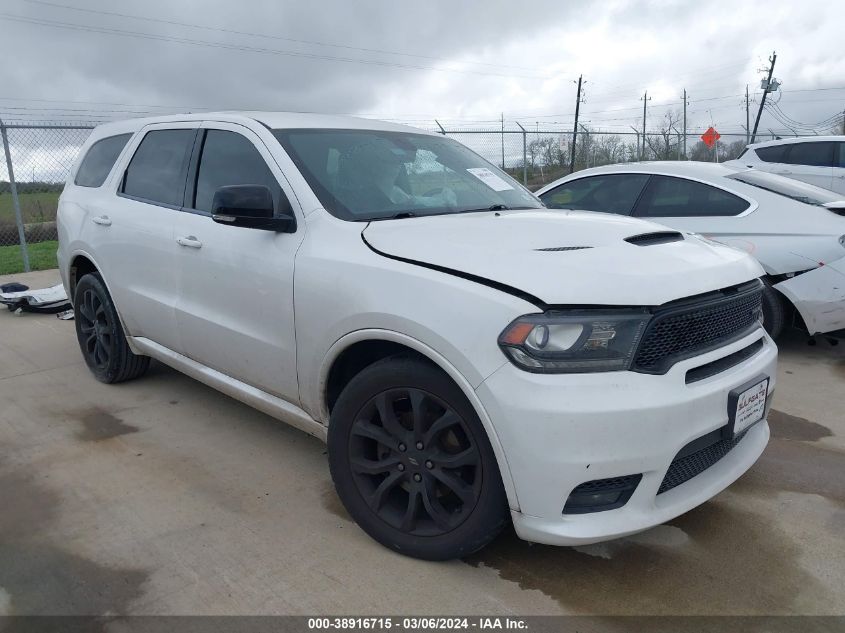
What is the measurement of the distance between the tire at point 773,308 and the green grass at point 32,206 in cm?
930

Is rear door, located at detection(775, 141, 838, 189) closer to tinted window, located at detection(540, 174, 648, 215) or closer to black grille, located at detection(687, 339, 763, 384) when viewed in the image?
tinted window, located at detection(540, 174, 648, 215)

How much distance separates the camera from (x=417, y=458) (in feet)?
8.50

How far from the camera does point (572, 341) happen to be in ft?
7.41

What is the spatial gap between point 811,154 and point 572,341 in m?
9.97

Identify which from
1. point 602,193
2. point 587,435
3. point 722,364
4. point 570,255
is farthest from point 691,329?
point 602,193

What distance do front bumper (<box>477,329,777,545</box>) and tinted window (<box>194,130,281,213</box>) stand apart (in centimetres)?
168

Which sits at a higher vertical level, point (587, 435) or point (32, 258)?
point (587, 435)

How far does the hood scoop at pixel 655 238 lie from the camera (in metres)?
2.77

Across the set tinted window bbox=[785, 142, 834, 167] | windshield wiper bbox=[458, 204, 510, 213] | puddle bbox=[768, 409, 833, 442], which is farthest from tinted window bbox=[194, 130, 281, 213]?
tinted window bbox=[785, 142, 834, 167]

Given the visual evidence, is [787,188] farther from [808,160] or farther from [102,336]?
[808,160]

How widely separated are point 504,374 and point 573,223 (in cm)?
107

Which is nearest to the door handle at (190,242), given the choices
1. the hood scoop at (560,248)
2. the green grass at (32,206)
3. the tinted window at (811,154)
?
the hood scoop at (560,248)

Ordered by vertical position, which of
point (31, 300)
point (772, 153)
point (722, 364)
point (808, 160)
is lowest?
point (31, 300)

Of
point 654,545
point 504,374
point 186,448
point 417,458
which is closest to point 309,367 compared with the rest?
point 417,458
